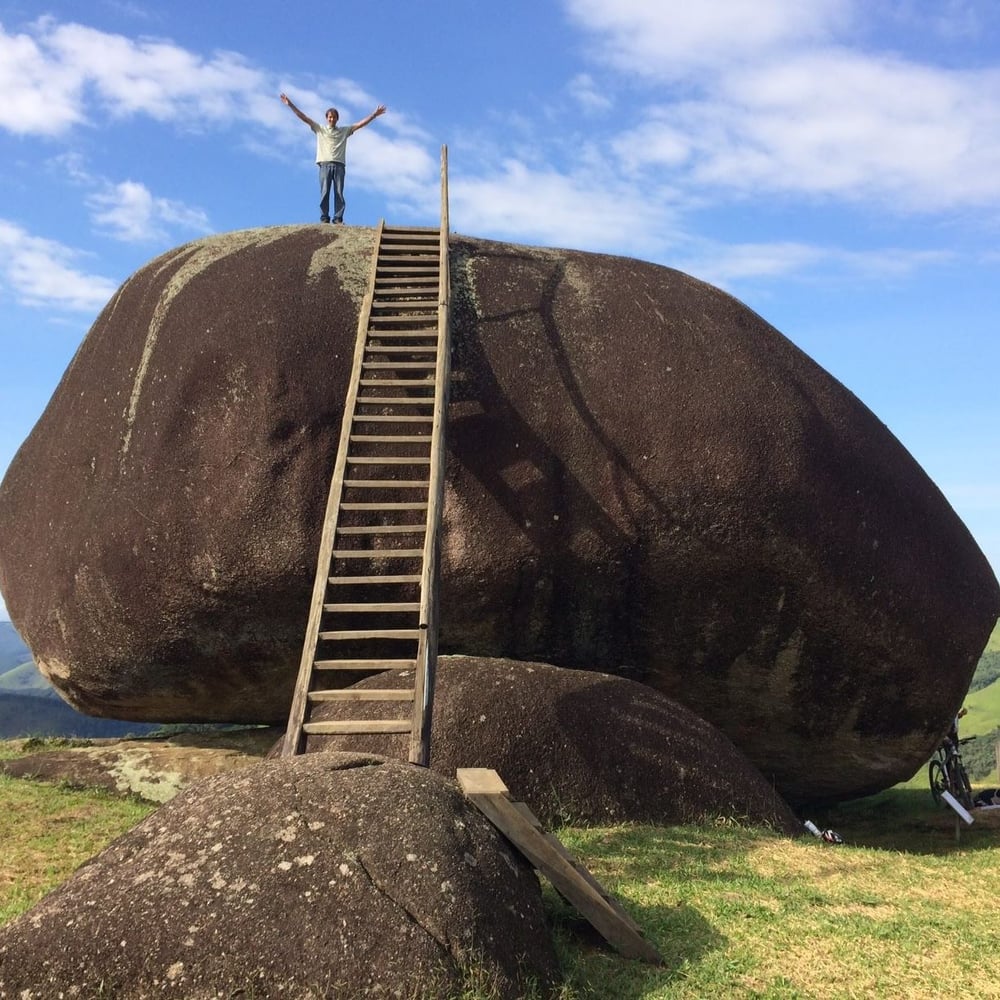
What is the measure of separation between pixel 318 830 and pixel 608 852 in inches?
132

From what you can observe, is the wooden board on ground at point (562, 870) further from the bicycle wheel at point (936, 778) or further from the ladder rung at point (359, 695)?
the bicycle wheel at point (936, 778)

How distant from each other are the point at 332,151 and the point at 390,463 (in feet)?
20.7

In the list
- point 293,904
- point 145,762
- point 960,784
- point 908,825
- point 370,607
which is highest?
point 370,607

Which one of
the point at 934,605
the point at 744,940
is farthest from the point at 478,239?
Answer: the point at 744,940

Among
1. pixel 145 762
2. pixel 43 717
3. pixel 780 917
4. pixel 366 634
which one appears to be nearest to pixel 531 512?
pixel 366 634

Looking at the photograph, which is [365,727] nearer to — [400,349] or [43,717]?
[400,349]

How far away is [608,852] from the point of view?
7.83 m

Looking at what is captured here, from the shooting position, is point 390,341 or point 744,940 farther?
point 390,341

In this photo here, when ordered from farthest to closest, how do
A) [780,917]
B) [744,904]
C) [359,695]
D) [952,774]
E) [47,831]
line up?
[952,774]
[47,831]
[359,695]
[744,904]
[780,917]

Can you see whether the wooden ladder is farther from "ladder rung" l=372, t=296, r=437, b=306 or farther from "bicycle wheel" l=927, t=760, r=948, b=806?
"bicycle wheel" l=927, t=760, r=948, b=806

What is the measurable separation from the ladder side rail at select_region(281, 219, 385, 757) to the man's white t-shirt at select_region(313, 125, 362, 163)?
3.15 metres

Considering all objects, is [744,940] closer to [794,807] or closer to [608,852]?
[608,852]

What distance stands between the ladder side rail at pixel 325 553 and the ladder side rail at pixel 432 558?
2.48 feet

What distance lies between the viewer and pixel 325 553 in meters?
8.77
